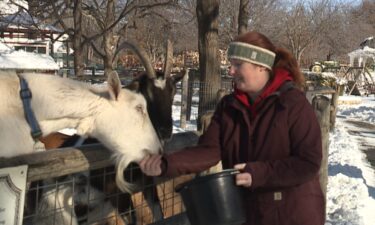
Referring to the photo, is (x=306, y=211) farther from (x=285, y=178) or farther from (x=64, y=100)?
(x=64, y=100)

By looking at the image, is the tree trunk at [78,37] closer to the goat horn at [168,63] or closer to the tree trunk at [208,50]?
the tree trunk at [208,50]

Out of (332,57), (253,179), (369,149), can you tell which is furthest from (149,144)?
(332,57)

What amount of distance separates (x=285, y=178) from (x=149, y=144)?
3.56 feet

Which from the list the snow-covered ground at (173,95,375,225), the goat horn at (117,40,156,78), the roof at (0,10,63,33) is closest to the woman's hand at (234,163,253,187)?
the snow-covered ground at (173,95,375,225)

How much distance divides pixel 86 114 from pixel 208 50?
8334 millimetres

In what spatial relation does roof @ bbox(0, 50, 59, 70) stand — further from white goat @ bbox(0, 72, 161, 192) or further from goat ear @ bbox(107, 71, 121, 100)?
goat ear @ bbox(107, 71, 121, 100)

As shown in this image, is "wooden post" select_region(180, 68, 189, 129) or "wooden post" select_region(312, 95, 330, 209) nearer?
"wooden post" select_region(312, 95, 330, 209)

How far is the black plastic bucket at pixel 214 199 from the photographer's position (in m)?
2.76

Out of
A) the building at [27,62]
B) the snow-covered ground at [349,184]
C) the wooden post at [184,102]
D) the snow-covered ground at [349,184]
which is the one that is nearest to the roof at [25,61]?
the building at [27,62]

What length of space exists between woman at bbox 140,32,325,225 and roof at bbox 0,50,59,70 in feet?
55.0

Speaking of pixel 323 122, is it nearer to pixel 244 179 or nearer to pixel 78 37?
pixel 244 179

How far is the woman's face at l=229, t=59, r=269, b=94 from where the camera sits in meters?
2.99

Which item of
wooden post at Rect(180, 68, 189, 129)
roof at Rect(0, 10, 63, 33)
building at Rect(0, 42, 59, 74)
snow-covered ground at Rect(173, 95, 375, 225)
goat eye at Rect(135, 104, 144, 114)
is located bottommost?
snow-covered ground at Rect(173, 95, 375, 225)

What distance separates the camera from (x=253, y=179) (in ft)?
9.17
